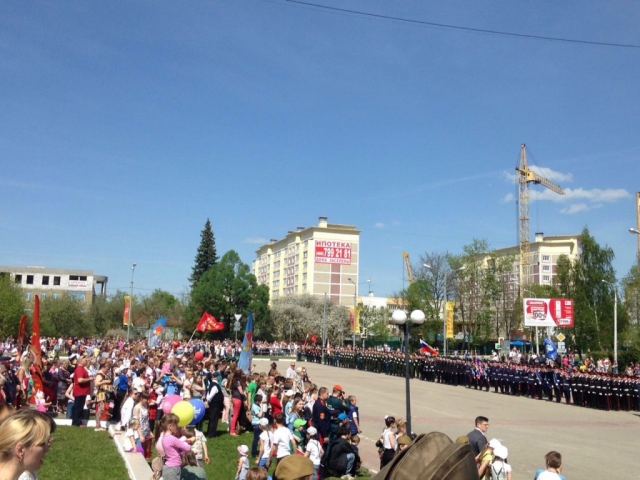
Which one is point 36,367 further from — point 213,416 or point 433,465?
point 433,465

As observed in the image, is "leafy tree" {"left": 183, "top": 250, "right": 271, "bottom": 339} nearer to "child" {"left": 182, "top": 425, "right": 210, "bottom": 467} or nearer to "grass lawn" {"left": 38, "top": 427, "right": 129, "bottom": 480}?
"grass lawn" {"left": 38, "top": 427, "right": 129, "bottom": 480}

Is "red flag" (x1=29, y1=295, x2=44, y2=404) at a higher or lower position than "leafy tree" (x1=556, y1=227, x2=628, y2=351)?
lower

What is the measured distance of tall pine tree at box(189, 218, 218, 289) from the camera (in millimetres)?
Answer: 95375

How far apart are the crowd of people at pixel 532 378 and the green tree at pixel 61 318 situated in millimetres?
41007

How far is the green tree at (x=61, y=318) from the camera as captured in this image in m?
71.0

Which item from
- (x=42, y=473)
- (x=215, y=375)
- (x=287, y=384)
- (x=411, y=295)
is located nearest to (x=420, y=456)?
(x=42, y=473)

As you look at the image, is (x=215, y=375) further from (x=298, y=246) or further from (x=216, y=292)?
(x=298, y=246)

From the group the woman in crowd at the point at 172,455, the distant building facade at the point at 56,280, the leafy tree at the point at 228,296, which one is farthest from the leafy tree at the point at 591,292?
the distant building facade at the point at 56,280

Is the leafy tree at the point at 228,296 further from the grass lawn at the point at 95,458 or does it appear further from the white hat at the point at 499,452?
the white hat at the point at 499,452

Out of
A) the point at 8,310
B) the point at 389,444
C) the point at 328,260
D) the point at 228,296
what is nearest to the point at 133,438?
the point at 389,444

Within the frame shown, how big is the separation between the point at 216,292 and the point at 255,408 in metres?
66.0

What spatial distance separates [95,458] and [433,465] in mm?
12269

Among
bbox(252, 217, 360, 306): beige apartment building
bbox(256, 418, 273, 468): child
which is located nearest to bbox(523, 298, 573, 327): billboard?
bbox(256, 418, 273, 468): child

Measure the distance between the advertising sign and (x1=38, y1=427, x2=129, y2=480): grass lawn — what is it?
93559 mm
